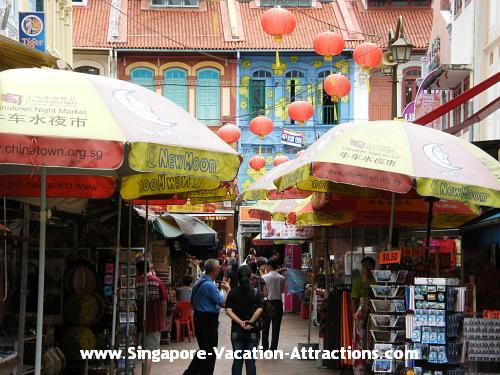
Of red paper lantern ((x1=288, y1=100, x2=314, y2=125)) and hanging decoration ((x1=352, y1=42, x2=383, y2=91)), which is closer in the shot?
hanging decoration ((x1=352, y1=42, x2=383, y2=91))

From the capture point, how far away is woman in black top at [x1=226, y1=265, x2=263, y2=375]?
12179 millimetres

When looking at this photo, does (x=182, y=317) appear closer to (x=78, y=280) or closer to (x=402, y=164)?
(x=78, y=280)

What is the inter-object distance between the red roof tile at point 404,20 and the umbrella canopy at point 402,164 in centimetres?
3550

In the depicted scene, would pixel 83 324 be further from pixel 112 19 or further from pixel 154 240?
pixel 112 19

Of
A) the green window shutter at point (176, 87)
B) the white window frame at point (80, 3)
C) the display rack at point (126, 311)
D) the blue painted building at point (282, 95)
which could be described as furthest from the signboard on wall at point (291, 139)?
the display rack at point (126, 311)

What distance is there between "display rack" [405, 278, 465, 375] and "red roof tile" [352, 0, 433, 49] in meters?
36.2

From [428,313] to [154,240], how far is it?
41.6 feet

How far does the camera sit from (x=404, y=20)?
4647 centimetres

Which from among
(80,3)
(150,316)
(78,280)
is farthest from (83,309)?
(80,3)

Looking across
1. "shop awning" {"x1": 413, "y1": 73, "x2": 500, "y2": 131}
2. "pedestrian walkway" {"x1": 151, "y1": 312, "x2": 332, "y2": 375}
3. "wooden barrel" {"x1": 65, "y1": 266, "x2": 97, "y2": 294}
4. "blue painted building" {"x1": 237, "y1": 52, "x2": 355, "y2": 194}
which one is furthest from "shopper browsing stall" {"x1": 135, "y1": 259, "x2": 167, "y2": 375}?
"blue painted building" {"x1": 237, "y1": 52, "x2": 355, "y2": 194}

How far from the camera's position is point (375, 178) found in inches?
371

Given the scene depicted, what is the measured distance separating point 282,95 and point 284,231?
73.2 ft

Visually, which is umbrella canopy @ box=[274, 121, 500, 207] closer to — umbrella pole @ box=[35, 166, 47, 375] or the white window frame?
umbrella pole @ box=[35, 166, 47, 375]

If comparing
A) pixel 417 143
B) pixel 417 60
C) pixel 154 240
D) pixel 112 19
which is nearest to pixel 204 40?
pixel 112 19
